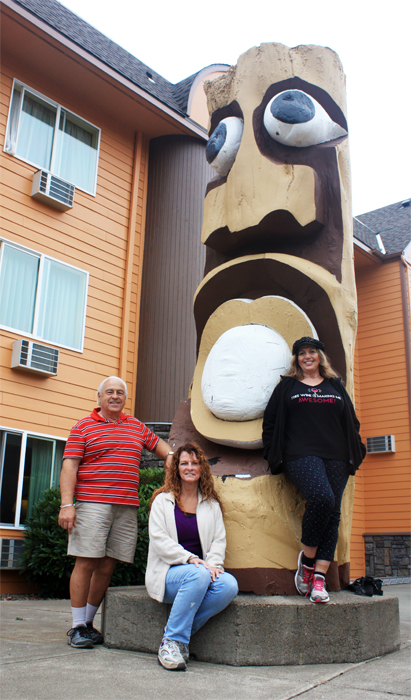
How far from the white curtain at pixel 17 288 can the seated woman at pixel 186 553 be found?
5669 mm

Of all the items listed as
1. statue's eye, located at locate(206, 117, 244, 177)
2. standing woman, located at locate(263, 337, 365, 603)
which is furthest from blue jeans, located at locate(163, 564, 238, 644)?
statue's eye, located at locate(206, 117, 244, 177)

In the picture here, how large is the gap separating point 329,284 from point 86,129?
747 cm

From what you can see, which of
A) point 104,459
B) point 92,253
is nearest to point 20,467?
point 92,253

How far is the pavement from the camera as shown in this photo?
8.57 ft

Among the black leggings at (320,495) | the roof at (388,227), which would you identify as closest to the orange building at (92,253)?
the roof at (388,227)

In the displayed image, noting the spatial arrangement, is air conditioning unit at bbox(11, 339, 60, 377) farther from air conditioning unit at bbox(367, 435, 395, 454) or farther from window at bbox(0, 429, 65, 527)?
air conditioning unit at bbox(367, 435, 395, 454)

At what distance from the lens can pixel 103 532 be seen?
382 centimetres

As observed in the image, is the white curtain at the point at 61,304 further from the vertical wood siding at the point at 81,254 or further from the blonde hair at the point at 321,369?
the blonde hair at the point at 321,369

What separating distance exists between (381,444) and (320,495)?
10.0 m

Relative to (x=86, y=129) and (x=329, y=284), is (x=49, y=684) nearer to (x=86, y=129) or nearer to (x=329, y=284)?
(x=329, y=284)

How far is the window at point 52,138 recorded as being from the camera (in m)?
9.29

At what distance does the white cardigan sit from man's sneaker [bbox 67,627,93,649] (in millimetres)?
531

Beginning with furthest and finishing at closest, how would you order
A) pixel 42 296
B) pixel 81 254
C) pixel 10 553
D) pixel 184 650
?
pixel 81 254
pixel 42 296
pixel 10 553
pixel 184 650

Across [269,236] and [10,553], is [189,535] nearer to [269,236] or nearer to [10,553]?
[269,236]
